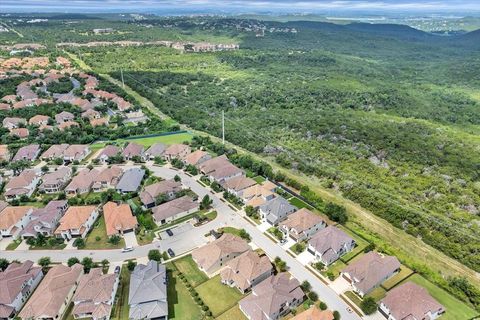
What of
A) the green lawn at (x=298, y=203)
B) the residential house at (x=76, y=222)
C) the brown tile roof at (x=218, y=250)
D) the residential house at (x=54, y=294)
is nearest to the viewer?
the residential house at (x=54, y=294)

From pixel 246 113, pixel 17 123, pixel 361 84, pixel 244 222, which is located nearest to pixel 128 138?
pixel 17 123

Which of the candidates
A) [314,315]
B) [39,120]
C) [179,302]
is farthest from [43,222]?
[39,120]

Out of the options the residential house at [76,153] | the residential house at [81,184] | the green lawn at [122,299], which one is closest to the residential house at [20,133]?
the residential house at [76,153]

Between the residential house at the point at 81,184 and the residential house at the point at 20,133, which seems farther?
the residential house at the point at 20,133

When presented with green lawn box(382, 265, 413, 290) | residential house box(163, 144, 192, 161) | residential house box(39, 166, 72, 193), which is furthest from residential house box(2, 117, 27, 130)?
green lawn box(382, 265, 413, 290)

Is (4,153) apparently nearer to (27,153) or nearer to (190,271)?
(27,153)

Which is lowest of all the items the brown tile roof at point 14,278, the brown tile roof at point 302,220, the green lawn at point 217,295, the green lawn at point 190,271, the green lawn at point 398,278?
the green lawn at point 190,271

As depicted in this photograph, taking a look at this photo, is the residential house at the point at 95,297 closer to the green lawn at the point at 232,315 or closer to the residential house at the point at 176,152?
the green lawn at the point at 232,315
